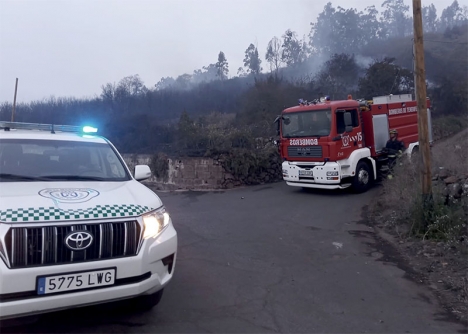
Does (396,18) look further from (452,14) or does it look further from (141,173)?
(141,173)

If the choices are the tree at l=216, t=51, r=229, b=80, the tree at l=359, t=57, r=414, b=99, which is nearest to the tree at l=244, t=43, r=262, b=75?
the tree at l=216, t=51, r=229, b=80

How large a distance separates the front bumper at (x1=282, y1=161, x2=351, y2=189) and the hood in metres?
8.79

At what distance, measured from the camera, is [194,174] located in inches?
662

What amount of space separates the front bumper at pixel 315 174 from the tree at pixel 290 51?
45154mm

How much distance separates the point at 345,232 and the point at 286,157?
5428mm

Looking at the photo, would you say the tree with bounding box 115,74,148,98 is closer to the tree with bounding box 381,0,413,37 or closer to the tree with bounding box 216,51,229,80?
the tree with bounding box 216,51,229,80

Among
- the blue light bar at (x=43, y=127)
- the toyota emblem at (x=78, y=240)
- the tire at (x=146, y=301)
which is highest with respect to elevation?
the blue light bar at (x=43, y=127)

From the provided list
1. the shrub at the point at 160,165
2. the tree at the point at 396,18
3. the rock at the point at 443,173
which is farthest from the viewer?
the tree at the point at 396,18

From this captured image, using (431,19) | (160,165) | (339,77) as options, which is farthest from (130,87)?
(431,19)

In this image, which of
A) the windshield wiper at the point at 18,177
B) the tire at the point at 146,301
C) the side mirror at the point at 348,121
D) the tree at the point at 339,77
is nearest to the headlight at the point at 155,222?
the tire at the point at 146,301

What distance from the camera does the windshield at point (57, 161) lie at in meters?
5.00

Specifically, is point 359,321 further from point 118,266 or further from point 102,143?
point 102,143

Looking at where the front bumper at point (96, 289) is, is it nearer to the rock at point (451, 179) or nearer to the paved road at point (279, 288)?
the paved road at point (279, 288)

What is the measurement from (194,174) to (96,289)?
12.9 meters
